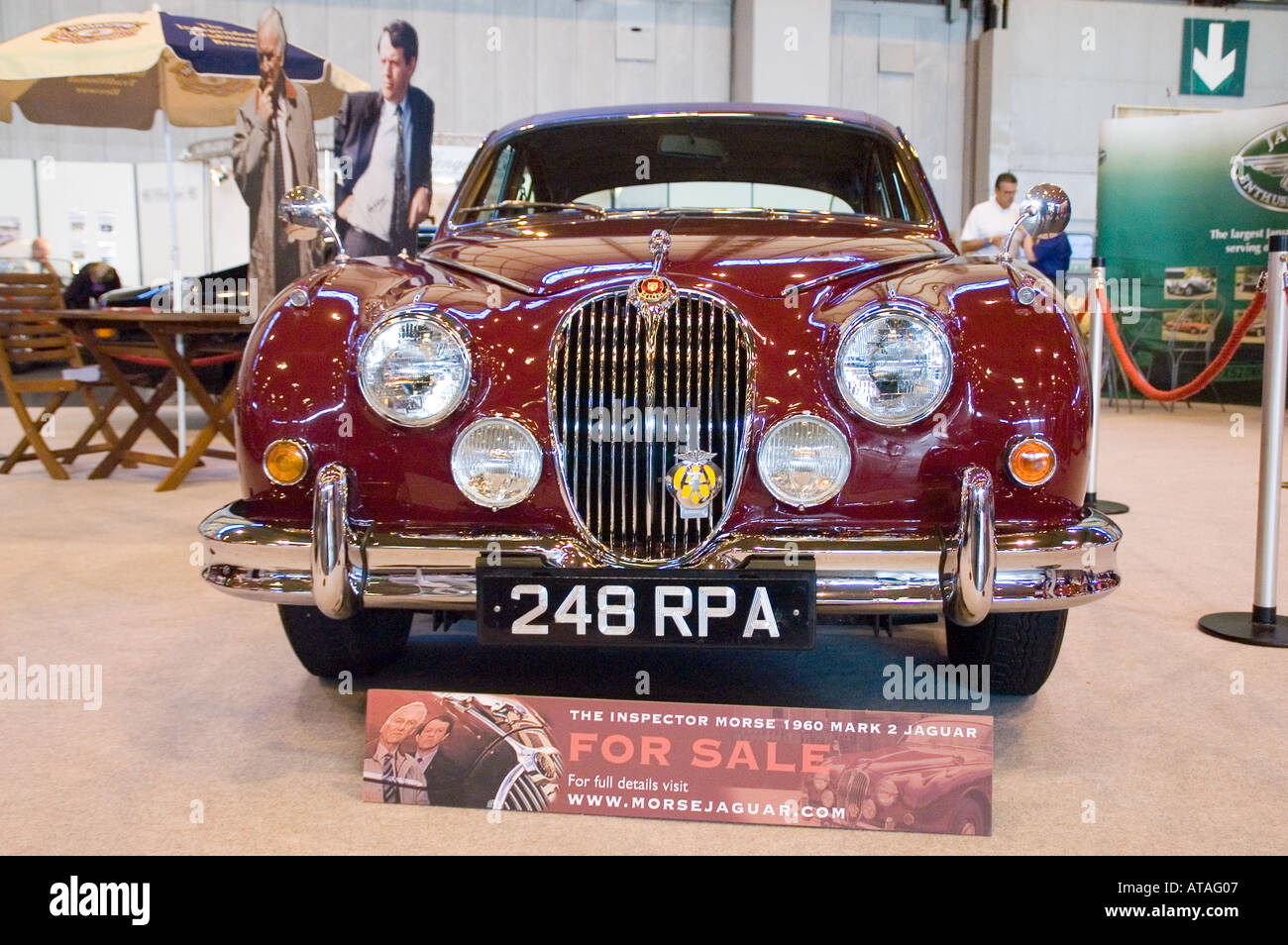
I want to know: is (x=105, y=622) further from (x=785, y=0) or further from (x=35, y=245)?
(x=785, y=0)

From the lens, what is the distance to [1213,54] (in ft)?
49.4

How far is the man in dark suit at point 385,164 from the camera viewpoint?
6090 millimetres

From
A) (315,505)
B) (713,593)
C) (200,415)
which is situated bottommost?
(200,415)

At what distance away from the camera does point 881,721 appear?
6.77 feet

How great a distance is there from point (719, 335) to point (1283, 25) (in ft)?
53.0

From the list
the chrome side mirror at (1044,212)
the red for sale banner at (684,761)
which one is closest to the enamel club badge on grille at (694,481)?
the red for sale banner at (684,761)

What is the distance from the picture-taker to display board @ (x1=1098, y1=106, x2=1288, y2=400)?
10.2 meters

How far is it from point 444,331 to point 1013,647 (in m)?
1.46

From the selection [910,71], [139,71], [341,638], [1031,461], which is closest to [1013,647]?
[1031,461]

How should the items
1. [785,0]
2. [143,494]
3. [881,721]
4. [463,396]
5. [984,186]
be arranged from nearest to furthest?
[881,721], [463,396], [143,494], [785,0], [984,186]

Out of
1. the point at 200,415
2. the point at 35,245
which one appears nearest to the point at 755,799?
the point at 200,415

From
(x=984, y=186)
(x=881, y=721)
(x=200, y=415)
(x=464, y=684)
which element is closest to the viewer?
(x=881, y=721)

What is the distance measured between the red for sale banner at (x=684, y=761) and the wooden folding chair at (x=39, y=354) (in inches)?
179

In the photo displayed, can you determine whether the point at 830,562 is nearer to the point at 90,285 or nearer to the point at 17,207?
the point at 90,285
